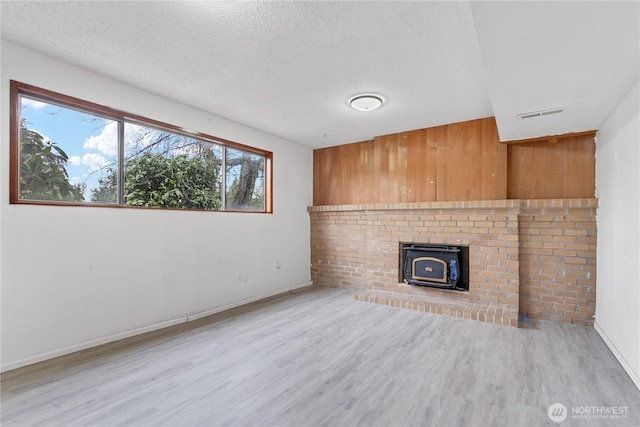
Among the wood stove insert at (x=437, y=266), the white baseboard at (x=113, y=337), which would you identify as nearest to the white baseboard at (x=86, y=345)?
the white baseboard at (x=113, y=337)

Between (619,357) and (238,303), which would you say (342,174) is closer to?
(238,303)

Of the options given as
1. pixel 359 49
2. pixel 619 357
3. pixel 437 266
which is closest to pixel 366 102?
pixel 359 49

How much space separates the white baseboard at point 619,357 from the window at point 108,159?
4.11 metres

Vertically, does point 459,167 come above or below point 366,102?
below

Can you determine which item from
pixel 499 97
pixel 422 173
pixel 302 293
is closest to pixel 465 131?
pixel 422 173

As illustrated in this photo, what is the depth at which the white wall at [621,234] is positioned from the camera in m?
2.17

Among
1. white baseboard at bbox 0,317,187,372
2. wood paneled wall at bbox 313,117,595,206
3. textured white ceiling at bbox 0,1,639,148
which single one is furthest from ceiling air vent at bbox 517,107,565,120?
white baseboard at bbox 0,317,187,372

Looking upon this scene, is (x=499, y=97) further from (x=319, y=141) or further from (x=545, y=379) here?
(x=319, y=141)

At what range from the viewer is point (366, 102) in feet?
10.8

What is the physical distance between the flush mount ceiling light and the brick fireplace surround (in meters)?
1.56

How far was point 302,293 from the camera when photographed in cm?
468

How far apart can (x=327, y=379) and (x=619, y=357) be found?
2.34m

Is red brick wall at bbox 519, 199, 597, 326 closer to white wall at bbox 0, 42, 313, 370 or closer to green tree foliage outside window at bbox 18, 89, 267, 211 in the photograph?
white wall at bbox 0, 42, 313, 370

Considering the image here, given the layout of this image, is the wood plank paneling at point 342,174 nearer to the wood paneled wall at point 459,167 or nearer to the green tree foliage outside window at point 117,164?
the wood paneled wall at point 459,167
